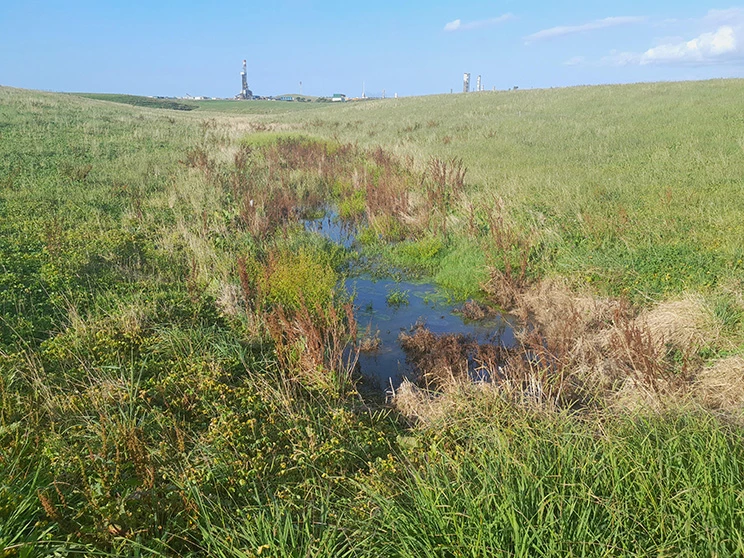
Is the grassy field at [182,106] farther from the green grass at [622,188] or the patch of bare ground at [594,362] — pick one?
the patch of bare ground at [594,362]

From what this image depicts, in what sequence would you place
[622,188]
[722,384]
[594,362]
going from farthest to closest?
1. [622,188]
2. [594,362]
3. [722,384]

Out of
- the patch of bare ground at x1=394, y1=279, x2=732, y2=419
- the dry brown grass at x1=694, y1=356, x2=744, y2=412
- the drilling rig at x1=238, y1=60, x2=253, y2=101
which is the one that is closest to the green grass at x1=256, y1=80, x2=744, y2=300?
the patch of bare ground at x1=394, y1=279, x2=732, y2=419

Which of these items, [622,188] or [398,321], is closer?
[398,321]

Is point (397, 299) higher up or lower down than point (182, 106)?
lower down

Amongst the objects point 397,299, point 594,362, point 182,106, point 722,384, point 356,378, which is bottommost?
point 356,378

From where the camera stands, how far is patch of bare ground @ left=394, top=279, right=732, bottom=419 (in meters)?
4.22

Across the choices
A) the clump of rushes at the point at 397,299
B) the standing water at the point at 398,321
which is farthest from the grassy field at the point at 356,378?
the clump of rushes at the point at 397,299

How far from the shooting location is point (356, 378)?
520 cm

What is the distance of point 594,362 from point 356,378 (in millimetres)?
2489

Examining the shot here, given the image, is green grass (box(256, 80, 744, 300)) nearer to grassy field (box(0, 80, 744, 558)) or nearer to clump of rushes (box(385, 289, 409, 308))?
grassy field (box(0, 80, 744, 558))

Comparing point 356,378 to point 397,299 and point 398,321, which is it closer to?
point 398,321

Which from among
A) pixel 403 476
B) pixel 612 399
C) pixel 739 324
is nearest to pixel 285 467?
pixel 403 476

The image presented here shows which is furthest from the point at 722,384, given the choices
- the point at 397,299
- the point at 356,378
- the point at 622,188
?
the point at 622,188

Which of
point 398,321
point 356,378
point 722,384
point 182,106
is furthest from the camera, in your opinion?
point 182,106
